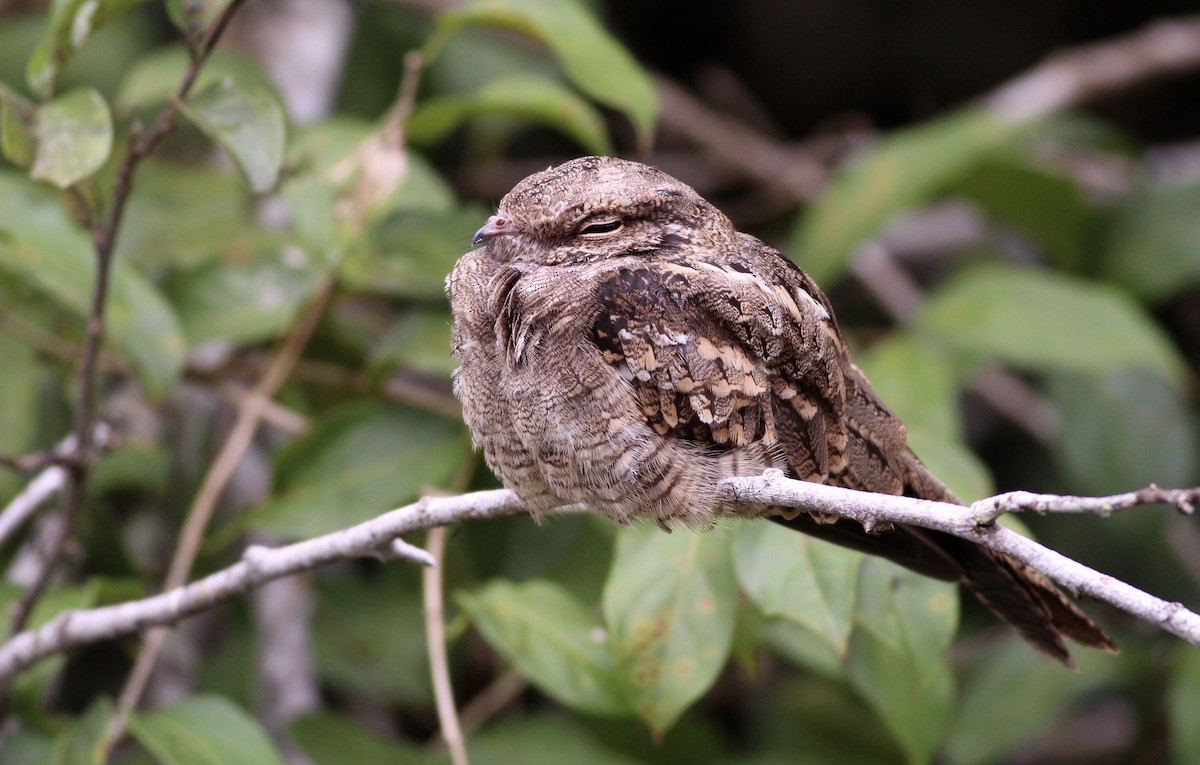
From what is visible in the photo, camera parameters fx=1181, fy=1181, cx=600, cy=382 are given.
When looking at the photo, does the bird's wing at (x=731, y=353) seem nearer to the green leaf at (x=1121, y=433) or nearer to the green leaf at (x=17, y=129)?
the green leaf at (x=17, y=129)

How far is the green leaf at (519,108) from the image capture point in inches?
117

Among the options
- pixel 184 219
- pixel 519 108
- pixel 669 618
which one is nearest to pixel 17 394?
pixel 184 219

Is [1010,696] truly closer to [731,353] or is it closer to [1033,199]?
[731,353]

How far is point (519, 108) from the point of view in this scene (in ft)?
9.84

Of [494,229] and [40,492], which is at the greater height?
[494,229]

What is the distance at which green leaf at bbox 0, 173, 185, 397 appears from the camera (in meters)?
2.58

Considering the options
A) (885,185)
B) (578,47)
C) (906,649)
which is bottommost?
(906,649)

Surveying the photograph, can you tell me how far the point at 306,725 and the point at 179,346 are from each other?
91 cm

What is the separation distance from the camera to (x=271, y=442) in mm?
3545

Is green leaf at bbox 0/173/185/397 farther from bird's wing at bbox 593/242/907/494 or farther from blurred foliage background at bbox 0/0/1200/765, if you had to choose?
bird's wing at bbox 593/242/907/494

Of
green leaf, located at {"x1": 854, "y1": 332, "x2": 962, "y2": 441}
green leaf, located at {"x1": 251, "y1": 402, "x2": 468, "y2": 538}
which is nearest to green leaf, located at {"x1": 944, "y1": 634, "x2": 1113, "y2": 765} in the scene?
green leaf, located at {"x1": 854, "y1": 332, "x2": 962, "y2": 441}

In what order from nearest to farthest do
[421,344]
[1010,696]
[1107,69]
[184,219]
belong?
[421,344], [1010,696], [184,219], [1107,69]

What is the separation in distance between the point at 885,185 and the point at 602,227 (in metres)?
1.78

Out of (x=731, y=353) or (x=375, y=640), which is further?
(x=375, y=640)
